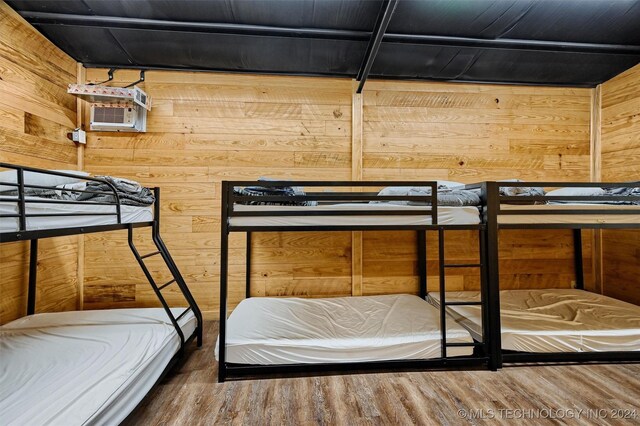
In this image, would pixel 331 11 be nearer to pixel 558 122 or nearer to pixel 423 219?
pixel 423 219

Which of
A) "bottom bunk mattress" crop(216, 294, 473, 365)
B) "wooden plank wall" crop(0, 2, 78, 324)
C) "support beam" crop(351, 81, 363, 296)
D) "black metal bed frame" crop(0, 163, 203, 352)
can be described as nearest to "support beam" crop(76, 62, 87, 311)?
"wooden plank wall" crop(0, 2, 78, 324)

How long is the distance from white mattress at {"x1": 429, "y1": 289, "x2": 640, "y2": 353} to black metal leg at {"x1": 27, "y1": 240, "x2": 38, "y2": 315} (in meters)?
3.19

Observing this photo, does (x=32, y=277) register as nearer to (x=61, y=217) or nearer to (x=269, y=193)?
(x=61, y=217)

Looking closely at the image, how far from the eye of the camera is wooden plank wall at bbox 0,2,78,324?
1.73m

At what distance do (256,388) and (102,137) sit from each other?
2.50 m

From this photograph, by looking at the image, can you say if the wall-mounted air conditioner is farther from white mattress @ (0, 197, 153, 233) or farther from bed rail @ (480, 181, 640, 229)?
bed rail @ (480, 181, 640, 229)

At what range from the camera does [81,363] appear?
1236mm

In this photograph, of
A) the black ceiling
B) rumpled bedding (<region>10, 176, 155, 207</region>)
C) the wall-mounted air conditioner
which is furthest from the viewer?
the wall-mounted air conditioner

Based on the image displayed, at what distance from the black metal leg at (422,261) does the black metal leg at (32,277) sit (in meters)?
3.08

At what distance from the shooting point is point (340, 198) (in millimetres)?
1575

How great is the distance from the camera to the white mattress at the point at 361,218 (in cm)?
155

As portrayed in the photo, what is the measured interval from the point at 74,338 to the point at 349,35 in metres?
2.76

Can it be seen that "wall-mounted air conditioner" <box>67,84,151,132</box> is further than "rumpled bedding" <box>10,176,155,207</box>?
Yes

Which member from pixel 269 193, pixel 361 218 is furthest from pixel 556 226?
pixel 269 193
